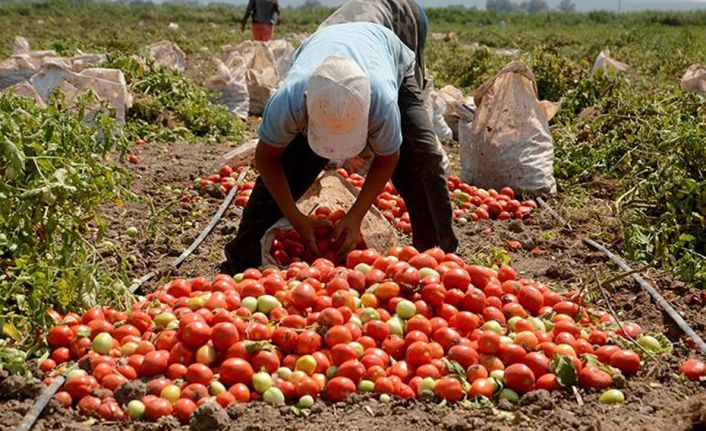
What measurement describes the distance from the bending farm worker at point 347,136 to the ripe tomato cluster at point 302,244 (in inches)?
3.7

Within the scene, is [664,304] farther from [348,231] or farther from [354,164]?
[354,164]

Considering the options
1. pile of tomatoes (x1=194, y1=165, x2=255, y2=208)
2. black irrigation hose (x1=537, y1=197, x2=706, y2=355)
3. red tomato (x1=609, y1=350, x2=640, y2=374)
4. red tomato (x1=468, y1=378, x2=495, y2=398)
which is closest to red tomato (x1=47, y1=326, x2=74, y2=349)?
red tomato (x1=468, y1=378, x2=495, y2=398)

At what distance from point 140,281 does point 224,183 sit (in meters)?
2.27

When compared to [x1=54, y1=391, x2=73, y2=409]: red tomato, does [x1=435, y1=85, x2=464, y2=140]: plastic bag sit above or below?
above

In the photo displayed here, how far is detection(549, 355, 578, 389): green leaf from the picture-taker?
3492mm

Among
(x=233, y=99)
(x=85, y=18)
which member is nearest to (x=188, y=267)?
(x=233, y=99)

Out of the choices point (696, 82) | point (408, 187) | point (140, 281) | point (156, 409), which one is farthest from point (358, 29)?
point (696, 82)

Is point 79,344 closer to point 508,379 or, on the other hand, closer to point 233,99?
point 508,379

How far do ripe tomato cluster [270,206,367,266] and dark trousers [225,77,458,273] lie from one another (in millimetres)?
190

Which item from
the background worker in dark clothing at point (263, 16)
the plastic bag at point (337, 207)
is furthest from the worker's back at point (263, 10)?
the plastic bag at point (337, 207)

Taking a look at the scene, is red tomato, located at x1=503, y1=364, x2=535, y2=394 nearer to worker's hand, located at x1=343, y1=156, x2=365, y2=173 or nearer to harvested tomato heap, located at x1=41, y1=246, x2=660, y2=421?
harvested tomato heap, located at x1=41, y1=246, x2=660, y2=421

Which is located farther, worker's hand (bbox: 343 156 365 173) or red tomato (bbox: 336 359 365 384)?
worker's hand (bbox: 343 156 365 173)

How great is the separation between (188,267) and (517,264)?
203 centimetres

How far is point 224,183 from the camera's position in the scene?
23.0ft
